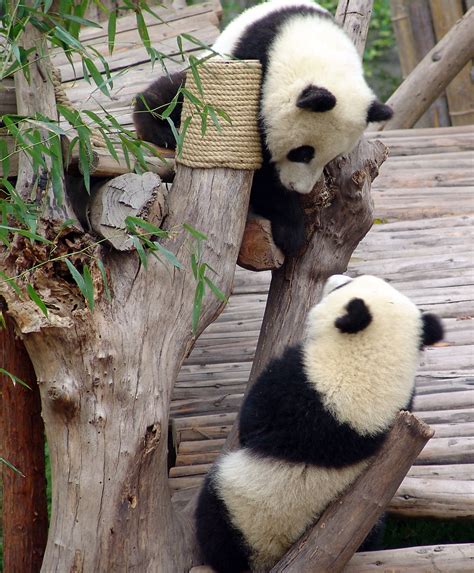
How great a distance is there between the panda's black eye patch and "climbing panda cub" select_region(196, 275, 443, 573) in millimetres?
610

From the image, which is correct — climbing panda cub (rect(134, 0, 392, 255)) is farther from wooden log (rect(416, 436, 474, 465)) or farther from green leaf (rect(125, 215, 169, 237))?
wooden log (rect(416, 436, 474, 465))

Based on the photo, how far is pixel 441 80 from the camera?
20.4 feet

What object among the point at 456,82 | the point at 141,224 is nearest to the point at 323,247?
the point at 141,224

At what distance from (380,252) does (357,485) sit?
244 centimetres

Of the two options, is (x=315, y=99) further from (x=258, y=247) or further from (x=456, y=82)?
(x=456, y=82)

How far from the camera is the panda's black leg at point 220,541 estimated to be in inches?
99.5

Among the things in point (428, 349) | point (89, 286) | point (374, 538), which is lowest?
point (428, 349)

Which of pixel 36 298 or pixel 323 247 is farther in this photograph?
pixel 323 247

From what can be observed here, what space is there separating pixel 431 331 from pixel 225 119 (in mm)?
913

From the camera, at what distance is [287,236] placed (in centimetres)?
A: 296

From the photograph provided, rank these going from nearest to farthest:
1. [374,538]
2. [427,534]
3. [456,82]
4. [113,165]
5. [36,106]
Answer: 1. [36,106]
2. [113,165]
3. [374,538]
4. [427,534]
5. [456,82]

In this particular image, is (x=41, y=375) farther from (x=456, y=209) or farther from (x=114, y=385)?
(x=456, y=209)

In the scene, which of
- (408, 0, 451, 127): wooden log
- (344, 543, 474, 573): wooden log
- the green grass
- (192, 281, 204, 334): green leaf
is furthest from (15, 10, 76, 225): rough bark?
(408, 0, 451, 127): wooden log

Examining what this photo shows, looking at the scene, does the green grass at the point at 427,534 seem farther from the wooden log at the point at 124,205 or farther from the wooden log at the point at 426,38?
the wooden log at the point at 426,38
